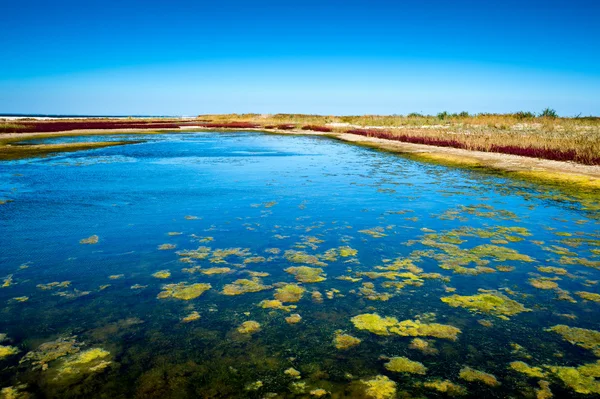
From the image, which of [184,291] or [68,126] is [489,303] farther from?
[68,126]

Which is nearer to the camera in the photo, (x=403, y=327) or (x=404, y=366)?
(x=404, y=366)

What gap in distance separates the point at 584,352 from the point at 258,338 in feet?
13.0

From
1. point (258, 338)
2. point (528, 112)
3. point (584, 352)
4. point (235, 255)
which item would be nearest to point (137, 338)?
point (258, 338)

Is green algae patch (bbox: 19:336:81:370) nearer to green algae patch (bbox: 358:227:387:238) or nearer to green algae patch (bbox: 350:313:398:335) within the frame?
green algae patch (bbox: 350:313:398:335)

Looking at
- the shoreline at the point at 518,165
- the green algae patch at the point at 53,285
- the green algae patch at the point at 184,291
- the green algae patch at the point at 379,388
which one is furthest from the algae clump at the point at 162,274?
the shoreline at the point at 518,165

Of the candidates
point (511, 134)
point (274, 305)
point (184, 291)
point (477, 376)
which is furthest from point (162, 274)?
point (511, 134)

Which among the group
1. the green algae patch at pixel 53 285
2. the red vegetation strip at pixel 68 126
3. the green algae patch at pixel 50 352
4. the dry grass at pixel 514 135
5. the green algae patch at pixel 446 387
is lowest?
the green algae patch at pixel 446 387

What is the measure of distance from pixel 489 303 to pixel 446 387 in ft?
7.92

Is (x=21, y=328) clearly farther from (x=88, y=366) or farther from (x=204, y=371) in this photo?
(x=204, y=371)

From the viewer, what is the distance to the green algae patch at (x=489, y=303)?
5824 mm

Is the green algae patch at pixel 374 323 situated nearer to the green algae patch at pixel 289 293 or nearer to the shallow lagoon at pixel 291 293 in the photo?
the shallow lagoon at pixel 291 293

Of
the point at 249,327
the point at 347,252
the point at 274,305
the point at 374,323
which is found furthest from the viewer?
the point at 347,252

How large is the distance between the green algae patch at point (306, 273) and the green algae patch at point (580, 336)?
3.51m

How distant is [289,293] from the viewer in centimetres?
643
